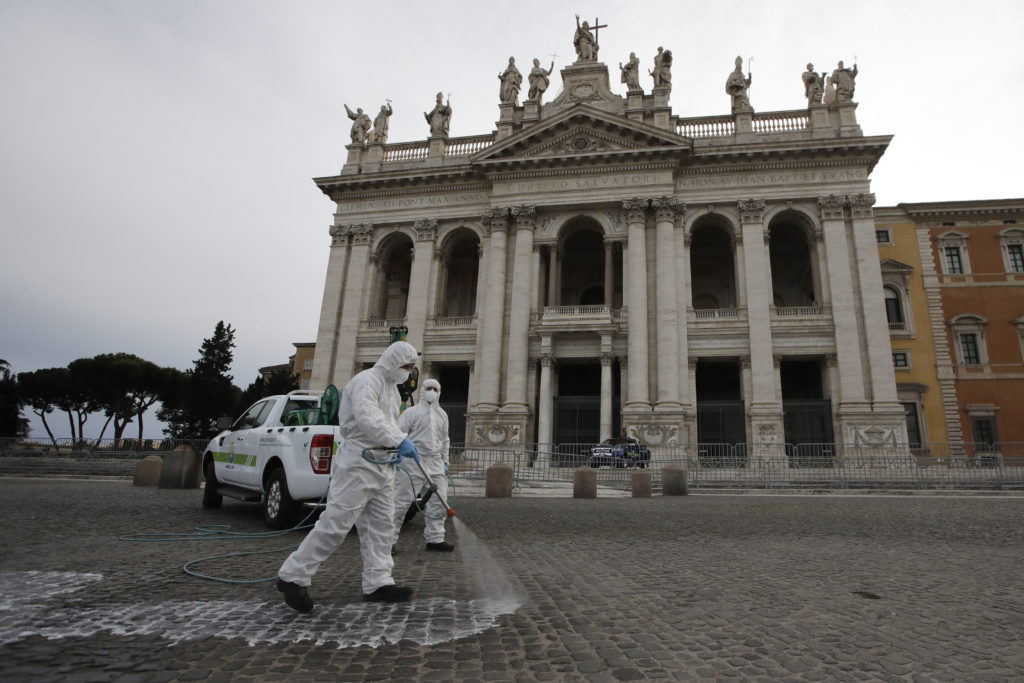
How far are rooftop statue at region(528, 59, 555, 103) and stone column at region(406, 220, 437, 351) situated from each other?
8.78 m

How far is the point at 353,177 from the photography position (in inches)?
1187

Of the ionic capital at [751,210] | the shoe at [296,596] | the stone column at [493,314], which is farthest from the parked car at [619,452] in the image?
the shoe at [296,596]

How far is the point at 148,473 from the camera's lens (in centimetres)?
1385

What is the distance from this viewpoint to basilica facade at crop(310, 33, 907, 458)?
24.2 meters

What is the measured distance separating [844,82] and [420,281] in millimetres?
22842

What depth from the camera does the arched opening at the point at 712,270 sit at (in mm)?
29547

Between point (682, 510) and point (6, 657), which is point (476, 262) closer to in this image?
point (682, 510)

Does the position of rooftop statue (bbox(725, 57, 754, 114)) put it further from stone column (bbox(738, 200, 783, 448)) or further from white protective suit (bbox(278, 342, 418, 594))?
white protective suit (bbox(278, 342, 418, 594))

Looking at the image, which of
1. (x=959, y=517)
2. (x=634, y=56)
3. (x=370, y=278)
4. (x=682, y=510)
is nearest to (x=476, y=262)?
(x=370, y=278)

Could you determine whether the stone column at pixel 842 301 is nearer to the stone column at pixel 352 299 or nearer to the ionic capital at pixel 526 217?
the ionic capital at pixel 526 217

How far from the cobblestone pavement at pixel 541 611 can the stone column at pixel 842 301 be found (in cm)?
1851

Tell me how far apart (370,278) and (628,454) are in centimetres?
1735

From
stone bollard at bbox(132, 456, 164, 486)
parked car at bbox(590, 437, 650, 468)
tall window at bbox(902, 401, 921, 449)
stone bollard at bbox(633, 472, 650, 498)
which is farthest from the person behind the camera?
tall window at bbox(902, 401, 921, 449)

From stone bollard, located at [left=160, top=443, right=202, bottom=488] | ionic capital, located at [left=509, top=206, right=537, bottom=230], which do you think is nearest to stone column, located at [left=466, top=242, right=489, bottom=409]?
ionic capital, located at [left=509, top=206, right=537, bottom=230]
